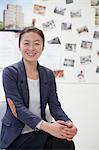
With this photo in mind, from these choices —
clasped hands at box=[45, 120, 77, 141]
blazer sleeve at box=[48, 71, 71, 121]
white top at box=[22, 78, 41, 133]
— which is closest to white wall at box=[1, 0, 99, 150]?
blazer sleeve at box=[48, 71, 71, 121]

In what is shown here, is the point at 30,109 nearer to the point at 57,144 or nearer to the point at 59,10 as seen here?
the point at 57,144

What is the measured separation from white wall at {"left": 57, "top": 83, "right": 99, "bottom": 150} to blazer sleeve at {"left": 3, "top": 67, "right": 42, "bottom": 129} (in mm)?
945

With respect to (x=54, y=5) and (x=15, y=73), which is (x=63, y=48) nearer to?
(x=54, y=5)

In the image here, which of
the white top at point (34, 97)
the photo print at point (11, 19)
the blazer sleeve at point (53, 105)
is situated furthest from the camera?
the photo print at point (11, 19)

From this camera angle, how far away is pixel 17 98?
1.45 metres

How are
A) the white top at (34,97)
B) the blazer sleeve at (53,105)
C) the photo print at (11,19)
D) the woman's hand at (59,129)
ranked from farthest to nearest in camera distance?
the photo print at (11,19) < the blazer sleeve at (53,105) < the white top at (34,97) < the woman's hand at (59,129)

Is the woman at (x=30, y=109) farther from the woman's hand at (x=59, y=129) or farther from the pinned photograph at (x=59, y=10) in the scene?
the pinned photograph at (x=59, y=10)

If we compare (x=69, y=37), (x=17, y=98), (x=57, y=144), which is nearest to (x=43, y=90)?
(x=17, y=98)

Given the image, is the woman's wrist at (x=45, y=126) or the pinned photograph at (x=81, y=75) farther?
the pinned photograph at (x=81, y=75)

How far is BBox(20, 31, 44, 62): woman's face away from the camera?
5.03ft

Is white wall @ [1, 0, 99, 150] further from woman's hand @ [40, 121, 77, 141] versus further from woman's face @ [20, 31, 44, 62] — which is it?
woman's hand @ [40, 121, 77, 141]

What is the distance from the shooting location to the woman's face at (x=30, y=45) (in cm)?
153

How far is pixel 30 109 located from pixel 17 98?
4.6 inches

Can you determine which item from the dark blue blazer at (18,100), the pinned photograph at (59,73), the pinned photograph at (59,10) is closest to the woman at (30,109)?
the dark blue blazer at (18,100)
